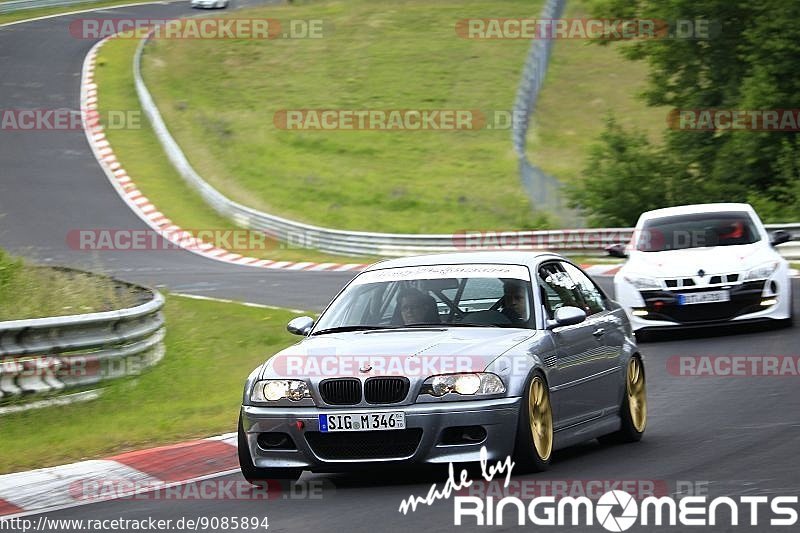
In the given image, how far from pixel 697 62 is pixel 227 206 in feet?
37.8

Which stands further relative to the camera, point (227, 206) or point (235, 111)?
point (235, 111)

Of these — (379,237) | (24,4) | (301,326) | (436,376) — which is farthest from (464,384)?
(24,4)

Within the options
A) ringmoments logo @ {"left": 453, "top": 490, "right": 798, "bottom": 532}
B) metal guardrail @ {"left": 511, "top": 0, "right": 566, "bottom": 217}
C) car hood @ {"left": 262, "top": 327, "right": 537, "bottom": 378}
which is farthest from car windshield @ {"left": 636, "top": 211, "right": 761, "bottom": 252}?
metal guardrail @ {"left": 511, "top": 0, "right": 566, "bottom": 217}

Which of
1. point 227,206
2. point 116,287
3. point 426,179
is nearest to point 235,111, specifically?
point 426,179

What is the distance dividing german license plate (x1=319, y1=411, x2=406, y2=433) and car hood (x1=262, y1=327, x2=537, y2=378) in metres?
0.25

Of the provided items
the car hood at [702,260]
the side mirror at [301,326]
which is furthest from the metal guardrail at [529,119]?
the side mirror at [301,326]

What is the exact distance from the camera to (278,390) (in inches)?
325

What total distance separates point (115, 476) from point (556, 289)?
10.0ft

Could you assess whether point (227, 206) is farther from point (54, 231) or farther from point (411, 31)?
point (411, 31)

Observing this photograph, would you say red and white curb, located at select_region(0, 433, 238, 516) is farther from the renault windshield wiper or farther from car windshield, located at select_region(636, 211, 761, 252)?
car windshield, located at select_region(636, 211, 761, 252)

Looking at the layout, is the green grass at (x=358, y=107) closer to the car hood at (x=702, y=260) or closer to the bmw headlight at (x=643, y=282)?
the car hood at (x=702, y=260)

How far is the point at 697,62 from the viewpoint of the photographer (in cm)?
3319

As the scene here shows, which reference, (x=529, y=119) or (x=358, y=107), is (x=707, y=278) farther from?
(x=358, y=107)

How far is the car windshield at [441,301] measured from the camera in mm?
9031
